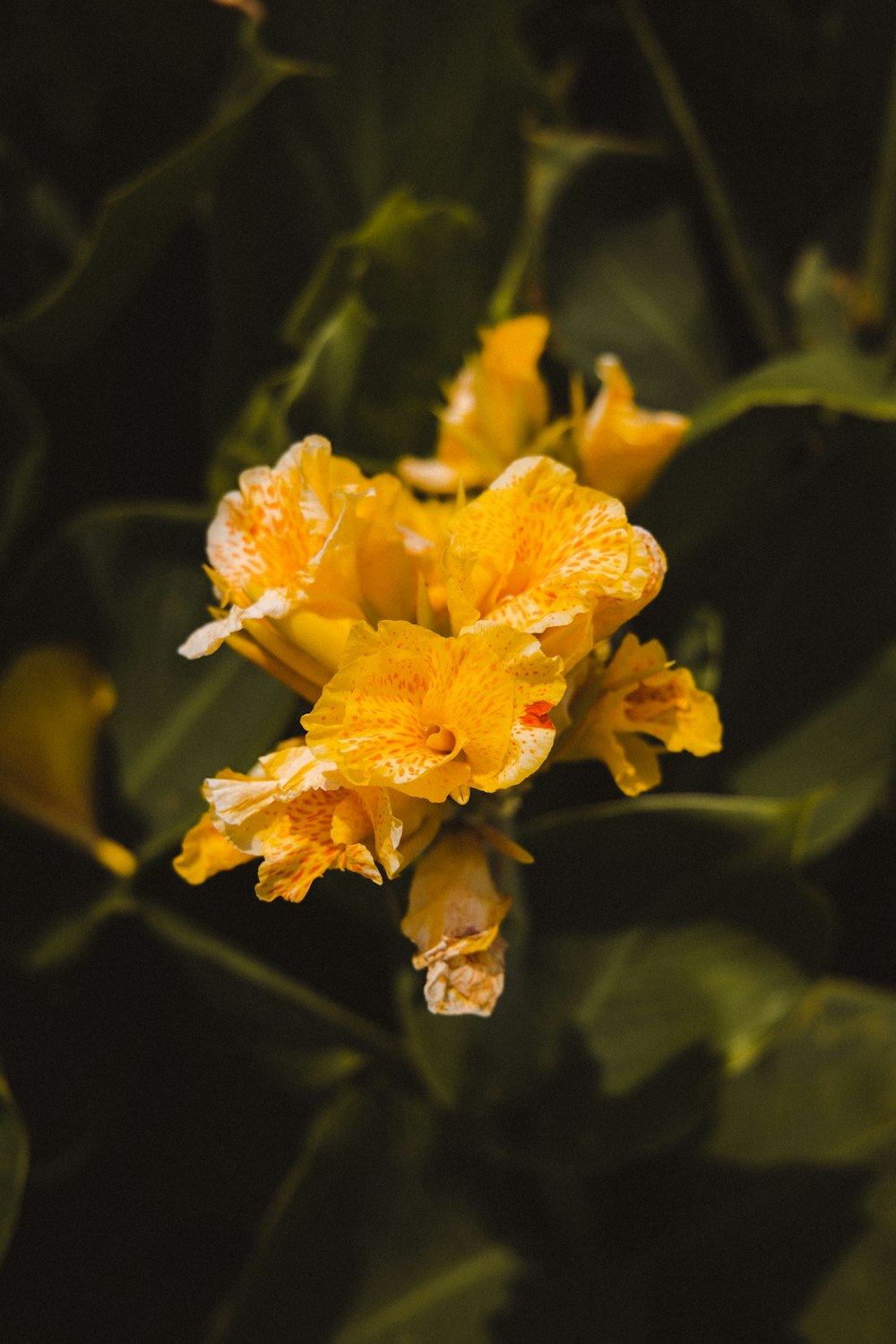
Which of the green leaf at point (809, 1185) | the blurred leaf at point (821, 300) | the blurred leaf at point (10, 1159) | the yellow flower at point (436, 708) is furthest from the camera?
the blurred leaf at point (821, 300)

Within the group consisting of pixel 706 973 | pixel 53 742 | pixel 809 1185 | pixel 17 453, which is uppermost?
pixel 17 453

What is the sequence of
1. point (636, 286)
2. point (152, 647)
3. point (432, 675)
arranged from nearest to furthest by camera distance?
point (432, 675)
point (152, 647)
point (636, 286)

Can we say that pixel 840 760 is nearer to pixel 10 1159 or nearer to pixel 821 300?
pixel 821 300

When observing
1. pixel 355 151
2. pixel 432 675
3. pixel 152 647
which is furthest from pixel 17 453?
pixel 432 675

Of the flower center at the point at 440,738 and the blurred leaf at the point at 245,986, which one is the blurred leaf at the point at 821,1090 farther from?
the flower center at the point at 440,738

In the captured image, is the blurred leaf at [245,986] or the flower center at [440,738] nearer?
the flower center at [440,738]

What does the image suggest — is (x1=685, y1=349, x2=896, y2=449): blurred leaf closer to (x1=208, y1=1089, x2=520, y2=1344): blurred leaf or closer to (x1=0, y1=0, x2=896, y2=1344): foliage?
(x1=0, y1=0, x2=896, y2=1344): foliage

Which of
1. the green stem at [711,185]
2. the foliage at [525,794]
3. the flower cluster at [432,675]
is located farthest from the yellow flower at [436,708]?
the green stem at [711,185]
